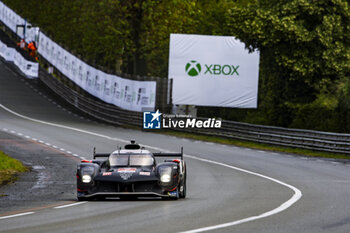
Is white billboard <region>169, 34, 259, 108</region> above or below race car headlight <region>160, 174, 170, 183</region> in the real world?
above

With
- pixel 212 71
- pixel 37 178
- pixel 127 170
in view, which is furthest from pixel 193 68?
pixel 127 170

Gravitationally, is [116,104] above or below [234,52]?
below

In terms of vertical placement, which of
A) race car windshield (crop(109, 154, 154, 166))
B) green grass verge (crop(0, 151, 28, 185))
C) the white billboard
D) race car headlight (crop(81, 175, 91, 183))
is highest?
the white billboard

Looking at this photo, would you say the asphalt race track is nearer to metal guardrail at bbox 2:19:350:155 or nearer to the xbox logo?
metal guardrail at bbox 2:19:350:155

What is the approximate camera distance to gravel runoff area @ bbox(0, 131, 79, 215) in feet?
56.0

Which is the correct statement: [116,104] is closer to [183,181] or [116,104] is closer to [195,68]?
[195,68]

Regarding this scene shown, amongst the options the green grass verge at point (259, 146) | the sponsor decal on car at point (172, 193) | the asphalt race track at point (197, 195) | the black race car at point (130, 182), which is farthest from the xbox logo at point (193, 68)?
the sponsor decal on car at point (172, 193)

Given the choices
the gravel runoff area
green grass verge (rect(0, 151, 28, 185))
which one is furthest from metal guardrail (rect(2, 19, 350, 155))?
green grass verge (rect(0, 151, 28, 185))

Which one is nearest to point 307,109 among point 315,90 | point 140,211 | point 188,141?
point 315,90

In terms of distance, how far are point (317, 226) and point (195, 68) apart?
34.7 meters

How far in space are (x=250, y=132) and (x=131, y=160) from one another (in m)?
22.0

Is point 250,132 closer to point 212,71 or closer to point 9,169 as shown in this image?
point 212,71

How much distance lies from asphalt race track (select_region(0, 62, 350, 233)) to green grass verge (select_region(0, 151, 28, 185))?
593mm

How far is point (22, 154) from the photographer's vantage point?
31.0 meters
